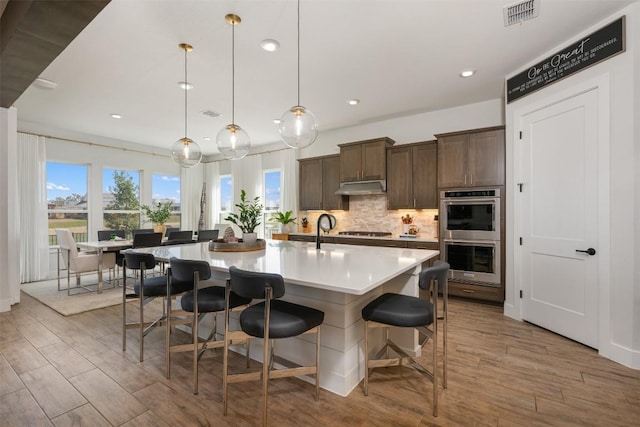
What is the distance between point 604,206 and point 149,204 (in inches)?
317

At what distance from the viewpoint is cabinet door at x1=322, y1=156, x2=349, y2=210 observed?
5.63 m

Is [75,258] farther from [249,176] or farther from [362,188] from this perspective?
[362,188]

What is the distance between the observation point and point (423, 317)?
184 cm

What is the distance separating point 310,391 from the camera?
6.62 feet

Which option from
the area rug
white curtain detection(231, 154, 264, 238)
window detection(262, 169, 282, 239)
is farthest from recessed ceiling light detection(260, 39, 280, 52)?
white curtain detection(231, 154, 264, 238)

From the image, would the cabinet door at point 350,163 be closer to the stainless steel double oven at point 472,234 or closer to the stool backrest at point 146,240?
the stainless steel double oven at point 472,234

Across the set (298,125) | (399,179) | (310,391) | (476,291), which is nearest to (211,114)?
(298,125)

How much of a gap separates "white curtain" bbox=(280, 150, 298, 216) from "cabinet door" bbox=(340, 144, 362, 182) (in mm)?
1311

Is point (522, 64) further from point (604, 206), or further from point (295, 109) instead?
point (295, 109)

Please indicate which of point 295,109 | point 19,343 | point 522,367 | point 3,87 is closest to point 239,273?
point 295,109

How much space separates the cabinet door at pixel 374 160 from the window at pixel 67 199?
5.77 meters

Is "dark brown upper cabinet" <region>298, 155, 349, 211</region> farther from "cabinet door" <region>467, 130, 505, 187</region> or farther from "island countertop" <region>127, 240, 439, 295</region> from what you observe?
"island countertop" <region>127, 240, 439, 295</region>

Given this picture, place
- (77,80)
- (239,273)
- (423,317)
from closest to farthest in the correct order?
1. (239,273)
2. (423,317)
3. (77,80)

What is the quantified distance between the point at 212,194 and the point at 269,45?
5753 millimetres
